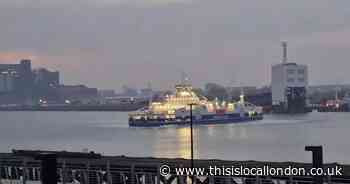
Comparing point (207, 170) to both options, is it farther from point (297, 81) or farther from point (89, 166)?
point (297, 81)

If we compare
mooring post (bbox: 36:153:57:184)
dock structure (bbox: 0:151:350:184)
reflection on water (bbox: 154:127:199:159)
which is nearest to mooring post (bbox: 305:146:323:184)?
mooring post (bbox: 36:153:57:184)

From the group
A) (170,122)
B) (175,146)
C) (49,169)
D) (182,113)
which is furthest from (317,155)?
(182,113)

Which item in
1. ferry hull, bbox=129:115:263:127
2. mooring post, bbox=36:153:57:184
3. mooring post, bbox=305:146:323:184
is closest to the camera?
mooring post, bbox=36:153:57:184

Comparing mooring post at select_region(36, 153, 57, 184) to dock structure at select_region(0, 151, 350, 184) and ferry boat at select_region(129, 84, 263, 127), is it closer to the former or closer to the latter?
dock structure at select_region(0, 151, 350, 184)

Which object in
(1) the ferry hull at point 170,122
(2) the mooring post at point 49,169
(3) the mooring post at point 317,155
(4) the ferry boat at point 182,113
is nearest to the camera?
(2) the mooring post at point 49,169

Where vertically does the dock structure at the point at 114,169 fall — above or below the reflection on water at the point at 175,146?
above

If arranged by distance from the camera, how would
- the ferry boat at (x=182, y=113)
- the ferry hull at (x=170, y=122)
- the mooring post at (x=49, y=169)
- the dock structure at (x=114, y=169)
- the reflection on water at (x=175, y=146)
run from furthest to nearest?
the ferry boat at (x=182, y=113), the ferry hull at (x=170, y=122), the reflection on water at (x=175, y=146), the dock structure at (x=114, y=169), the mooring post at (x=49, y=169)

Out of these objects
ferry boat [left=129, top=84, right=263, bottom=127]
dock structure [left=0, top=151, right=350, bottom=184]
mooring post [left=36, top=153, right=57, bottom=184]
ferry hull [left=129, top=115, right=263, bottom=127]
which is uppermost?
mooring post [left=36, top=153, right=57, bottom=184]

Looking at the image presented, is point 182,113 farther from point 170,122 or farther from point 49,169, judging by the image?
point 49,169

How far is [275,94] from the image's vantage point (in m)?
116

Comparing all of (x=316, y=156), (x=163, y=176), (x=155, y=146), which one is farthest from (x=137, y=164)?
(x=155, y=146)

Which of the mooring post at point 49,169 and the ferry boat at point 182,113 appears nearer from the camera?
the mooring post at point 49,169

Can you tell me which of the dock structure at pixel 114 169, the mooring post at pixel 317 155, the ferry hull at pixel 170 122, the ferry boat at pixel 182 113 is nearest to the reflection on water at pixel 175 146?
the ferry hull at pixel 170 122

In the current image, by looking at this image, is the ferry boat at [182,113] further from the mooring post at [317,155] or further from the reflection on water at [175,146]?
the mooring post at [317,155]
